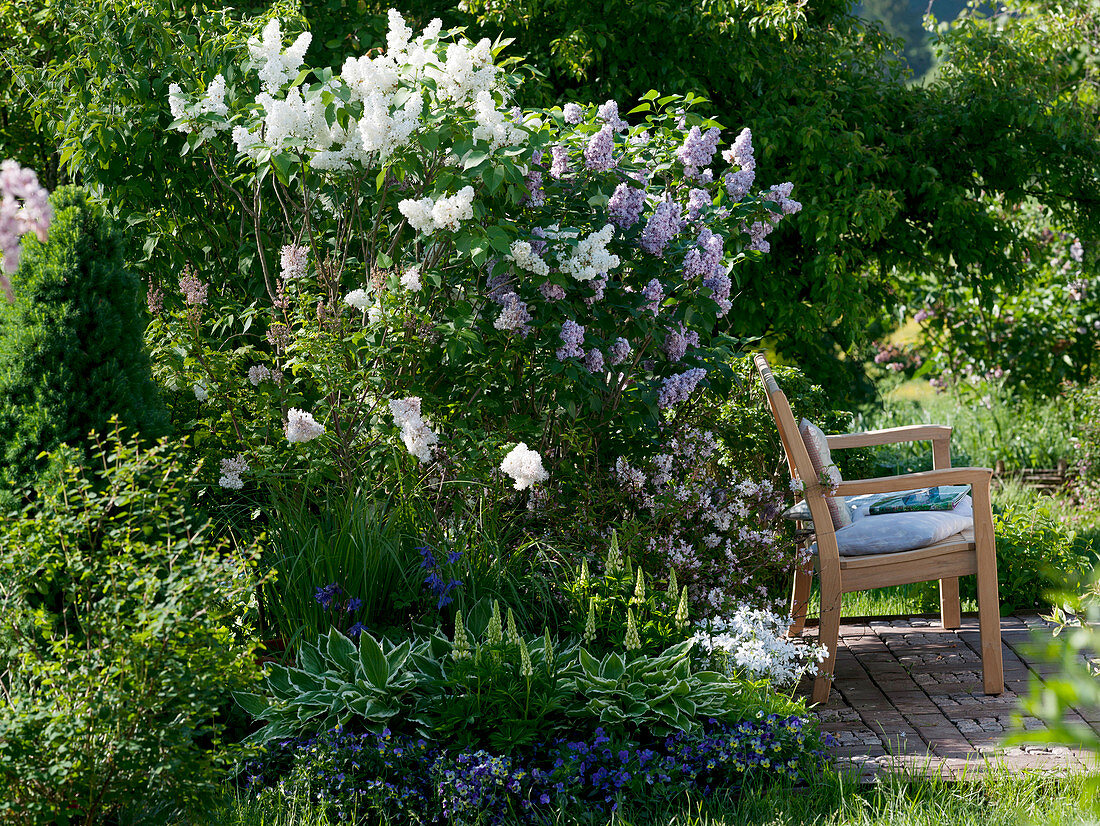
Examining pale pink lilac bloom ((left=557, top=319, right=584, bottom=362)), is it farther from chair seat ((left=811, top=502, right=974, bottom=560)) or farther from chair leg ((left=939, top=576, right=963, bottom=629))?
chair leg ((left=939, top=576, right=963, bottom=629))

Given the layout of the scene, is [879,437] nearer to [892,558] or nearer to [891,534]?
[891,534]

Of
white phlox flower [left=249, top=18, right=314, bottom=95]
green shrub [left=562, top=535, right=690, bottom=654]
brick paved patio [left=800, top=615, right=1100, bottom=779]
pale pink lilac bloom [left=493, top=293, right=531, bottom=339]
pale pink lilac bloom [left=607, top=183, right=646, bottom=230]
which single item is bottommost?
brick paved patio [left=800, top=615, right=1100, bottom=779]

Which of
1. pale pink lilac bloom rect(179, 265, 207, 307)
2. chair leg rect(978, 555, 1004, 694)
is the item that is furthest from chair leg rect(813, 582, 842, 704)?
pale pink lilac bloom rect(179, 265, 207, 307)

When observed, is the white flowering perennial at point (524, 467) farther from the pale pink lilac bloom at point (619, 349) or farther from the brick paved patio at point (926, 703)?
the brick paved patio at point (926, 703)

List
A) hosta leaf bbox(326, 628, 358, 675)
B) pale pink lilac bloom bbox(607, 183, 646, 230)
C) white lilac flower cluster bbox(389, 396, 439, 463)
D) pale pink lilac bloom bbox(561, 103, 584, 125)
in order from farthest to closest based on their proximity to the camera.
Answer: pale pink lilac bloom bbox(561, 103, 584, 125) < pale pink lilac bloom bbox(607, 183, 646, 230) < white lilac flower cluster bbox(389, 396, 439, 463) < hosta leaf bbox(326, 628, 358, 675)

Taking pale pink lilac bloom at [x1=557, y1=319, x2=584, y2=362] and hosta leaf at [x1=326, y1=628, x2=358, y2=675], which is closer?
hosta leaf at [x1=326, y1=628, x2=358, y2=675]

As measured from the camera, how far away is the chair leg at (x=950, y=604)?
431cm

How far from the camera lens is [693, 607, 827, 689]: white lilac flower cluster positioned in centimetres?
302

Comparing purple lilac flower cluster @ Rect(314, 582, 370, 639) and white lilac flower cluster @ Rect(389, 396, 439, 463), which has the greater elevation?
white lilac flower cluster @ Rect(389, 396, 439, 463)

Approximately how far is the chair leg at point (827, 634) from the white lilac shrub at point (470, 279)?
341 millimetres

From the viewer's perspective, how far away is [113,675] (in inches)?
84.0

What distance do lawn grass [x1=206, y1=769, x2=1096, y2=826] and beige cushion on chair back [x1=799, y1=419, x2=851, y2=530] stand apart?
1147 mm

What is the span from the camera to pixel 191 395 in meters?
3.92

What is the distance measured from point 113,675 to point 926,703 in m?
2.69
